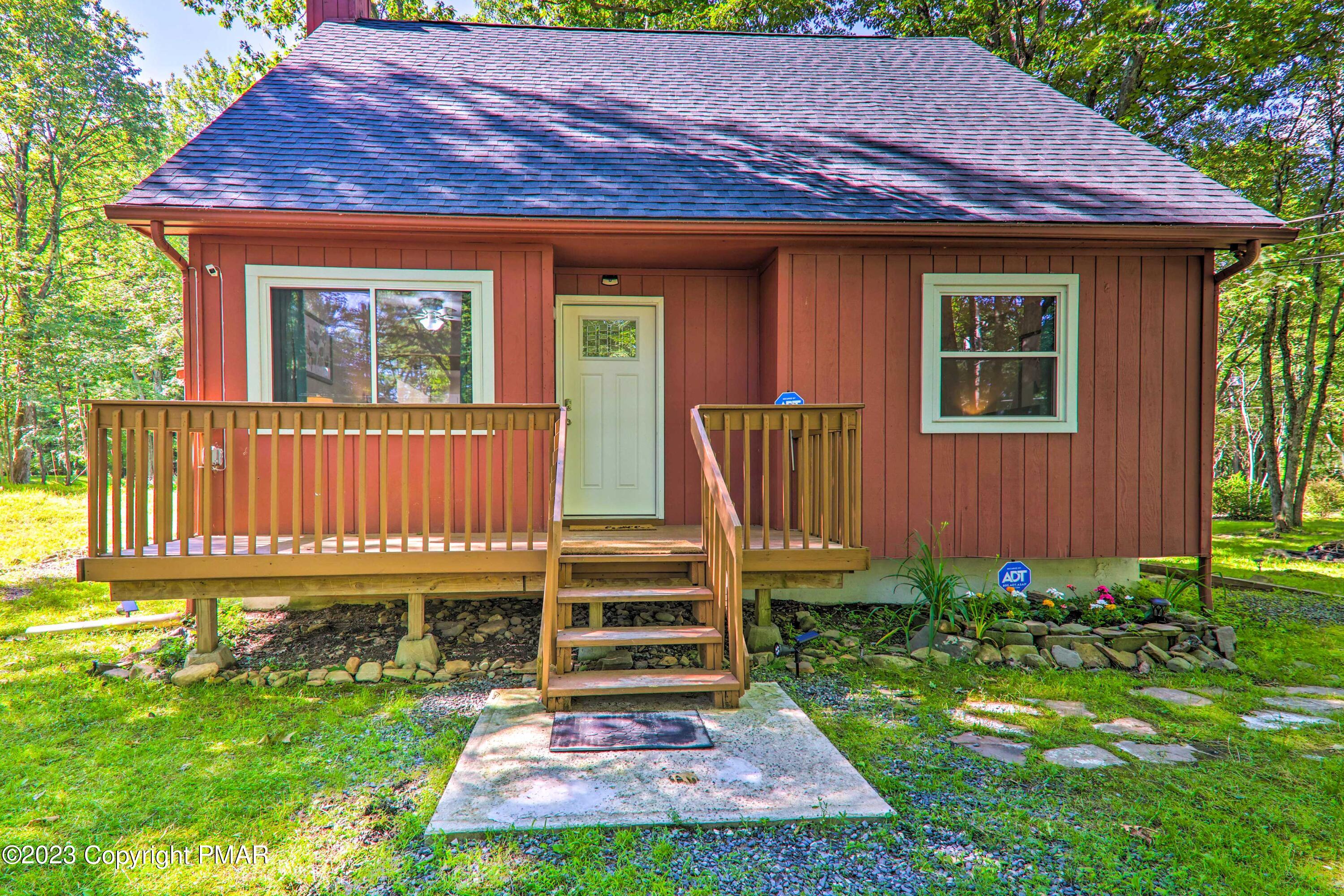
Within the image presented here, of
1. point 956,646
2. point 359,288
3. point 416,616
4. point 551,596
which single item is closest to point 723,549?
point 551,596

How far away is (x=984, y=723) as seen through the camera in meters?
3.33

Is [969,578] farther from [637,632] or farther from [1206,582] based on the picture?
[637,632]

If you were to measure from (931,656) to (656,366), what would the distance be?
3.11m

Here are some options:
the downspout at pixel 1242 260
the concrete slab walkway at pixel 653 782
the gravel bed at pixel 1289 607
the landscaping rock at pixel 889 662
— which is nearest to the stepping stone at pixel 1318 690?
the gravel bed at pixel 1289 607

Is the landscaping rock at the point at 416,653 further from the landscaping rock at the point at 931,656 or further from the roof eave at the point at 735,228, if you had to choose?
the landscaping rock at the point at 931,656

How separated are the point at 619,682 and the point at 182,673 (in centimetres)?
267

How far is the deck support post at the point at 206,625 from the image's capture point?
4.00 meters

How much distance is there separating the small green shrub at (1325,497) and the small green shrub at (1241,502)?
323 centimetres

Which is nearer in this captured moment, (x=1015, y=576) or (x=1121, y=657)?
(x=1121, y=657)

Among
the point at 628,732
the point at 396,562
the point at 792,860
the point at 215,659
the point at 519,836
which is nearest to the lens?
the point at 792,860

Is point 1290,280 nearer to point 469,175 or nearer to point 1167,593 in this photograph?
point 1167,593

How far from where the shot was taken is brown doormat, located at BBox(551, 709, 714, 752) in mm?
2916

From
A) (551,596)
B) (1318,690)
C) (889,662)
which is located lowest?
(1318,690)

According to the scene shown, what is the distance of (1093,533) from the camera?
5145mm
